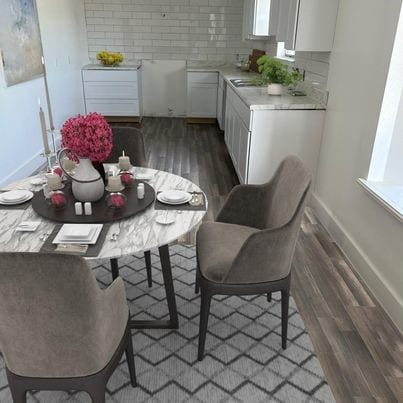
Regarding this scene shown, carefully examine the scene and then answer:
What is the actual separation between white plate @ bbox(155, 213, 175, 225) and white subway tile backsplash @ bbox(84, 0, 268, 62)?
17.5 ft

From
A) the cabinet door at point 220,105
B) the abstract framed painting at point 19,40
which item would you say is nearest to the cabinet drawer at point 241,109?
the cabinet door at point 220,105

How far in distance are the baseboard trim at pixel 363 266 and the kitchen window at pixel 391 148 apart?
446 mm

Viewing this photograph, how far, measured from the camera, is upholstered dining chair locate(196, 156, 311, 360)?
5.50 ft

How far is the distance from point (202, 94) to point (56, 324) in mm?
5717

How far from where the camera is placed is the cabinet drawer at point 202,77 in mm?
6301

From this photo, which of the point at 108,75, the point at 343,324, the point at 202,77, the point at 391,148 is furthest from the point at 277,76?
the point at 108,75

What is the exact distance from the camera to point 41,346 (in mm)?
1213

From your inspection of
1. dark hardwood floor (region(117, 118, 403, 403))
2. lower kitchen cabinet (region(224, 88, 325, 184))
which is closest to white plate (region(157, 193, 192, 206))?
dark hardwood floor (region(117, 118, 403, 403))

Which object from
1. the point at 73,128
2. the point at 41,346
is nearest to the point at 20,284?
the point at 41,346

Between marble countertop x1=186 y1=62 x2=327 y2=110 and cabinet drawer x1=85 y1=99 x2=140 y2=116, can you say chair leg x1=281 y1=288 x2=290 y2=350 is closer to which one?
marble countertop x1=186 y1=62 x2=327 y2=110

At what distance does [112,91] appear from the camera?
6348 mm

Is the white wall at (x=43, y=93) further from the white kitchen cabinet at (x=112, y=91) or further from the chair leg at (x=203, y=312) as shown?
the chair leg at (x=203, y=312)

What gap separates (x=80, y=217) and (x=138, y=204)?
0.90 feet

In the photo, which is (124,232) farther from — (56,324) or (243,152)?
(243,152)
